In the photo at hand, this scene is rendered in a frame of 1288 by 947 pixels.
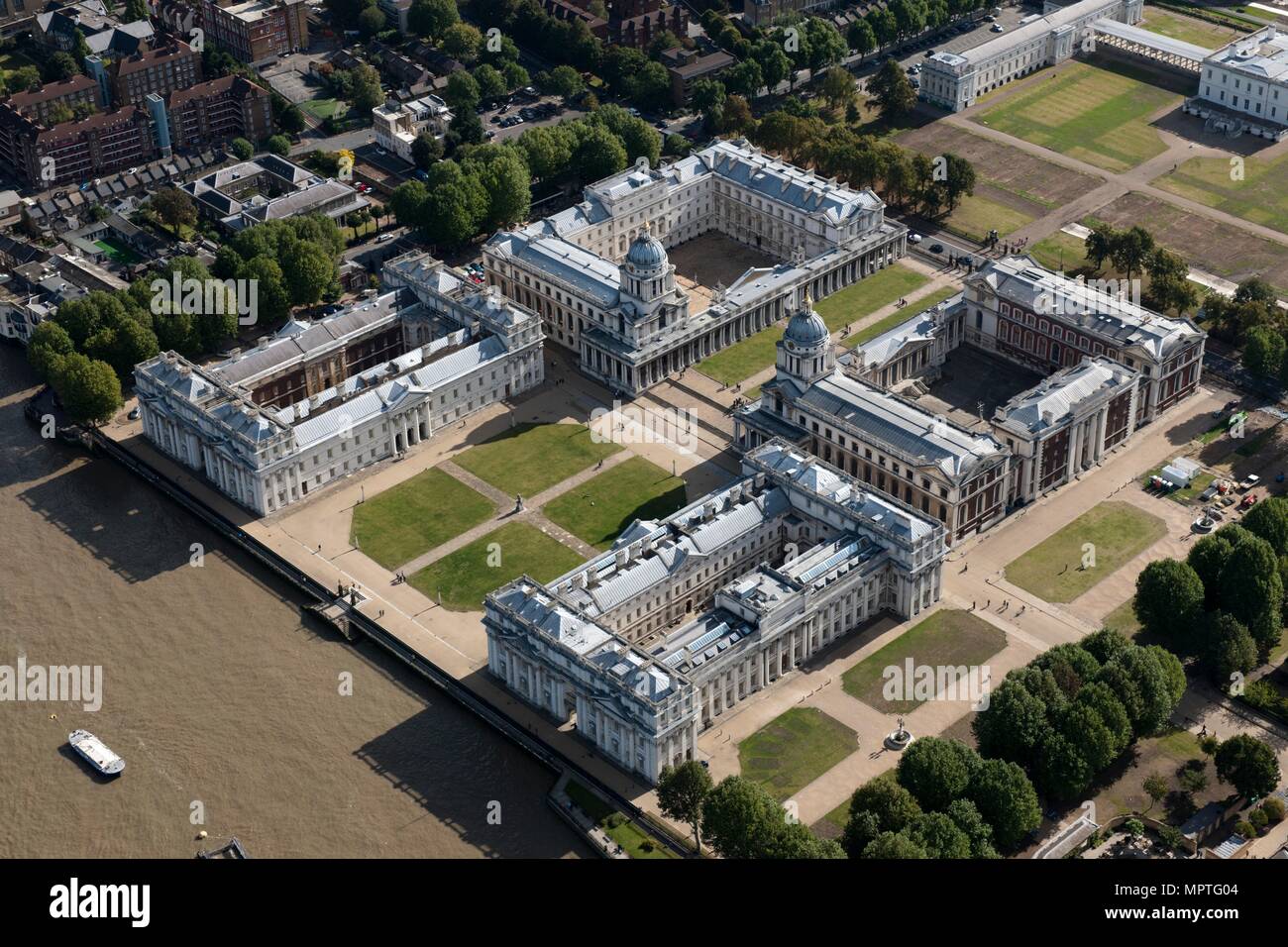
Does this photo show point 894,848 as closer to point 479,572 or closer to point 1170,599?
point 1170,599

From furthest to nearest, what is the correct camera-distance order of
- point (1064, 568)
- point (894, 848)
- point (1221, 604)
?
1. point (1064, 568)
2. point (1221, 604)
3. point (894, 848)

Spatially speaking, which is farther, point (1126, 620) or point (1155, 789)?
point (1126, 620)

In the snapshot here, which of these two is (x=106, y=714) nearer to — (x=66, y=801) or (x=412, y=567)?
(x=66, y=801)

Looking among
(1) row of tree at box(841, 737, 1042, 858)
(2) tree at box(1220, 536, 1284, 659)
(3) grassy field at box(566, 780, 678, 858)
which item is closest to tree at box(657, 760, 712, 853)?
(3) grassy field at box(566, 780, 678, 858)

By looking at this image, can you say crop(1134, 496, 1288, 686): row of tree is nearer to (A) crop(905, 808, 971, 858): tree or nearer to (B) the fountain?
(B) the fountain

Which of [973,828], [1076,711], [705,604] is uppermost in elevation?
[1076,711]

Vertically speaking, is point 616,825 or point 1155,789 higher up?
point 1155,789

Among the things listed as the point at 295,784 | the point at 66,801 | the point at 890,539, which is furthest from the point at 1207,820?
the point at 66,801

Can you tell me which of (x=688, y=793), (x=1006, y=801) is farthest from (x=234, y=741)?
(x=1006, y=801)

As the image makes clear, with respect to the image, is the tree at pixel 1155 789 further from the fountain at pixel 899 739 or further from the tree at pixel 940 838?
the fountain at pixel 899 739
